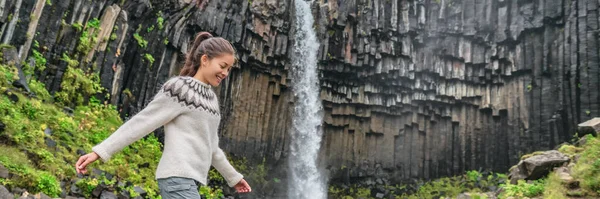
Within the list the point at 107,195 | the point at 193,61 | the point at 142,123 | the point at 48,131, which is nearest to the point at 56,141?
the point at 48,131

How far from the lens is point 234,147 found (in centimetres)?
2394

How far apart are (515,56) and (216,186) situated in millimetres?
16935

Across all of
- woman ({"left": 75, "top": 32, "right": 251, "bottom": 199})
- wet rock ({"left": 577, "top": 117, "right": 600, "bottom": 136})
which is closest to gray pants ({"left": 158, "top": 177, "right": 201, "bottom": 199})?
woman ({"left": 75, "top": 32, "right": 251, "bottom": 199})

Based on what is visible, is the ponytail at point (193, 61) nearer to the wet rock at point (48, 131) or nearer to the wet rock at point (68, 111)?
the wet rock at point (48, 131)

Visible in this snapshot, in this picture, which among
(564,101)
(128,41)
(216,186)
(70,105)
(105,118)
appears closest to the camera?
(70,105)

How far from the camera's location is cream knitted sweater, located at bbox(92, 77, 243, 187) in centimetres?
300

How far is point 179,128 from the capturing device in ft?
10.3

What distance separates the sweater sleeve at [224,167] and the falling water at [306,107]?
2204 cm

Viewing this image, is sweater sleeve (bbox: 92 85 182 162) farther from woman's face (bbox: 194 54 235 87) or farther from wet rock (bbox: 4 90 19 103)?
wet rock (bbox: 4 90 19 103)

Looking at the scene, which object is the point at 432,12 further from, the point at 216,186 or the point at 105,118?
the point at 105,118

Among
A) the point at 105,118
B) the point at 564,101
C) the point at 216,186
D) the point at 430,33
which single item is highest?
the point at 430,33

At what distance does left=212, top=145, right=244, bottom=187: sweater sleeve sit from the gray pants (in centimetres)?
53

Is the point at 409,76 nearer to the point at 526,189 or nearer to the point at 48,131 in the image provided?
the point at 526,189

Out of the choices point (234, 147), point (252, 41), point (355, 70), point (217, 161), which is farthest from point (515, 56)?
point (217, 161)
